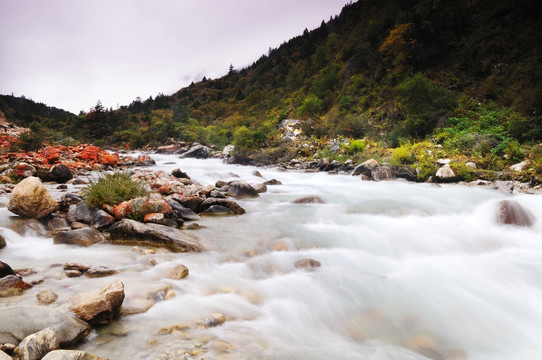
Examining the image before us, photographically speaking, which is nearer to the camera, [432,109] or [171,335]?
[171,335]

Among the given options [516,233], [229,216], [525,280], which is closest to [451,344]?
[525,280]

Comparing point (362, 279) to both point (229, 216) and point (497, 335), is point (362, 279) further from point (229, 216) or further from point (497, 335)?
point (229, 216)

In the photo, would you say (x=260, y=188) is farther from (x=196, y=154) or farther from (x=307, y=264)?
(x=196, y=154)

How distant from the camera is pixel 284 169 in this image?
607 inches

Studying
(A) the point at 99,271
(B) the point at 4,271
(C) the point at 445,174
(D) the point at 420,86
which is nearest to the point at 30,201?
(B) the point at 4,271

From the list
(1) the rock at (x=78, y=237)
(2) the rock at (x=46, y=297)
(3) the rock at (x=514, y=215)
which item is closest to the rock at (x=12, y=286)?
(2) the rock at (x=46, y=297)

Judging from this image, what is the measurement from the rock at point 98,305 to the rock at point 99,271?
819 mm

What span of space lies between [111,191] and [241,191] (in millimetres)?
3969

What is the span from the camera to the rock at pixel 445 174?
934cm

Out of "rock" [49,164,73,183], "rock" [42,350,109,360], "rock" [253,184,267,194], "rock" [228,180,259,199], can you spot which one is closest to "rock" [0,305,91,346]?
"rock" [42,350,109,360]

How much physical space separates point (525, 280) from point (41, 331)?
5282mm

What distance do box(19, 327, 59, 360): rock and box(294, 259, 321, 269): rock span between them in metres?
2.81

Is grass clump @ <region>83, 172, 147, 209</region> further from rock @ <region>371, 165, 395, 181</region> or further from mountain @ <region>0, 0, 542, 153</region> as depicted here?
mountain @ <region>0, 0, 542, 153</region>

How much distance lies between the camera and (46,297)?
8.14 feet
